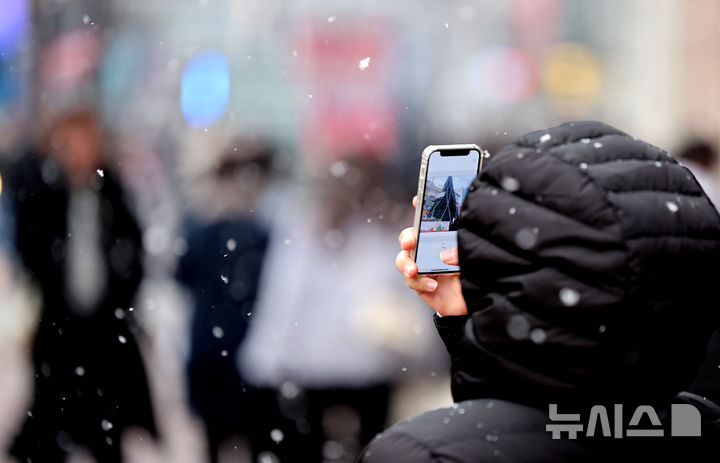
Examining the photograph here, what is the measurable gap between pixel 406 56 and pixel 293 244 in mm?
2849

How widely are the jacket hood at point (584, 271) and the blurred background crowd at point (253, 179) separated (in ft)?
10.2

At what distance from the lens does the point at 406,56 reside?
7.08 m

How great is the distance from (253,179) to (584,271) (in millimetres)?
3879

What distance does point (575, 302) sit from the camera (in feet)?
3.74

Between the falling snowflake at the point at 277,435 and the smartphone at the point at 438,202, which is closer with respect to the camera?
the smartphone at the point at 438,202

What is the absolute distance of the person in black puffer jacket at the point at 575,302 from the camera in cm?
114

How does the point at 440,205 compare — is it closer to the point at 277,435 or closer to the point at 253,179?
the point at 277,435

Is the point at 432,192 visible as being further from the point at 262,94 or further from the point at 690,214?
the point at 262,94

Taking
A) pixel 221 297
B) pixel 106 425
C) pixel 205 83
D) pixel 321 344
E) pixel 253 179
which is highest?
pixel 205 83

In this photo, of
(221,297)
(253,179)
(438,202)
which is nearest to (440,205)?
(438,202)

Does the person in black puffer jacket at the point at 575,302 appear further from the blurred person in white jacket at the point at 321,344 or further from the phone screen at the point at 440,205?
the blurred person in white jacket at the point at 321,344

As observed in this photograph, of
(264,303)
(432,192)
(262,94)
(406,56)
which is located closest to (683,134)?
(406,56)

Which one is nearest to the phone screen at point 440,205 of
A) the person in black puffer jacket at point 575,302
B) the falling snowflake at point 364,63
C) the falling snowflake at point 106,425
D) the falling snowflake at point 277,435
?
the person in black puffer jacket at point 575,302

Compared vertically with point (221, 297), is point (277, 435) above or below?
below
